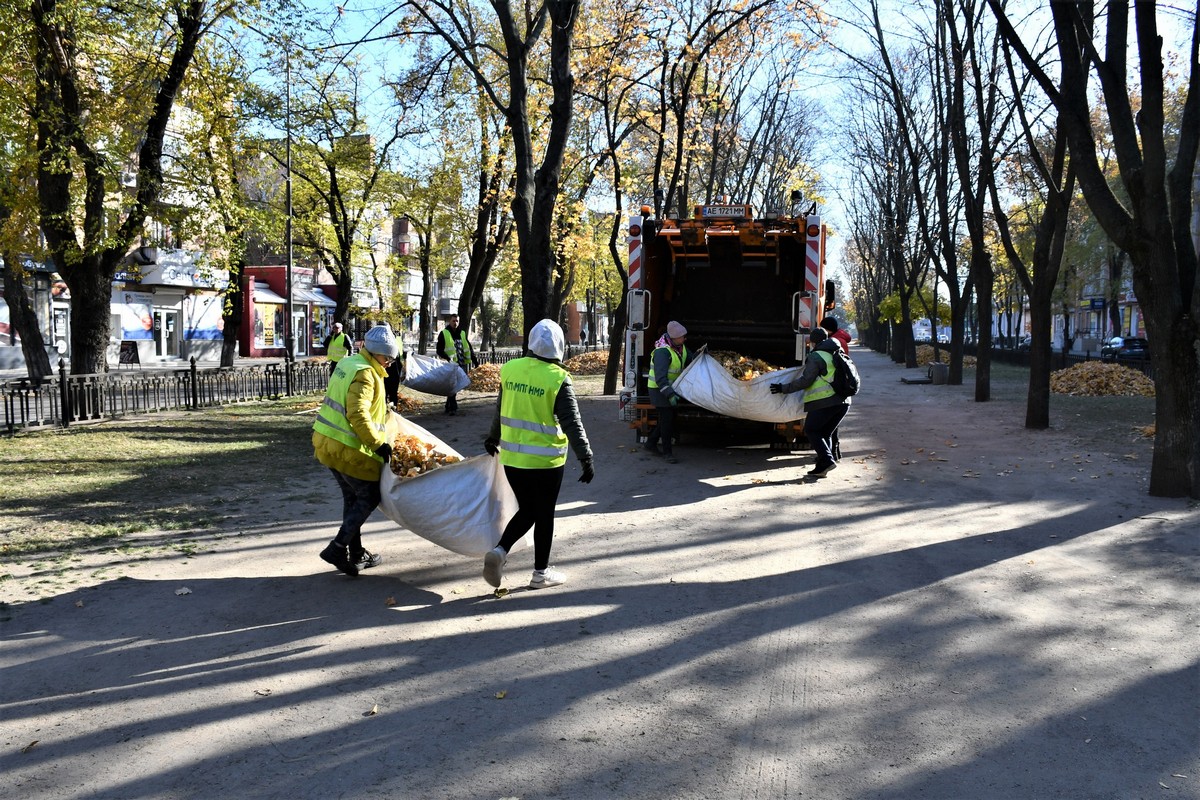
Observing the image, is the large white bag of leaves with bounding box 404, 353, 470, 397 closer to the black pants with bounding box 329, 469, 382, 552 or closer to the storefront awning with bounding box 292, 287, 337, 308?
the black pants with bounding box 329, 469, 382, 552

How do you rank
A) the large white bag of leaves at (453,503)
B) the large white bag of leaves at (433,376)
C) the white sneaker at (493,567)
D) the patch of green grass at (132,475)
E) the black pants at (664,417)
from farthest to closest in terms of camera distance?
the large white bag of leaves at (433,376)
the black pants at (664,417)
the patch of green grass at (132,475)
the large white bag of leaves at (453,503)
the white sneaker at (493,567)

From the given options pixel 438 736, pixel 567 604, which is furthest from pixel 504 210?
pixel 438 736

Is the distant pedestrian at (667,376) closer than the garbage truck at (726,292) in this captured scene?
Yes

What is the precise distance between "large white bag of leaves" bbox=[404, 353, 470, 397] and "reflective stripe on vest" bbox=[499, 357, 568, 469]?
10.6 metres

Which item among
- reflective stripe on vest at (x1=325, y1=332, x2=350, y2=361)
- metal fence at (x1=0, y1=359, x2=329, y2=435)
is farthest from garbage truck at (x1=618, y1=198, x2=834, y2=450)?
metal fence at (x1=0, y1=359, x2=329, y2=435)

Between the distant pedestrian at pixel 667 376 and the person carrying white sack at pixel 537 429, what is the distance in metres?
5.13

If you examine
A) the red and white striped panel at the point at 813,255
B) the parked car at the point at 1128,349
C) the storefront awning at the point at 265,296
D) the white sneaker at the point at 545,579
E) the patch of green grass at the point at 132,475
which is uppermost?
the storefront awning at the point at 265,296

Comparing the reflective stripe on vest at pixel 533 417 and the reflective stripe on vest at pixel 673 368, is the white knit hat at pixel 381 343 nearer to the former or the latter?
the reflective stripe on vest at pixel 533 417

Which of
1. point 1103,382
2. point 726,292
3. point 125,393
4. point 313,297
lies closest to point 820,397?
point 726,292

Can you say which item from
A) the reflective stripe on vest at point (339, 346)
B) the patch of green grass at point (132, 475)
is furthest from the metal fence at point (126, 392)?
the reflective stripe on vest at point (339, 346)

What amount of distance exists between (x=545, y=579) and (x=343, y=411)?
1.73m

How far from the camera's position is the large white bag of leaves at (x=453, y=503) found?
605 centimetres

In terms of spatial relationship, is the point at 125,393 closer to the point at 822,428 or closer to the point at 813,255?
the point at 813,255

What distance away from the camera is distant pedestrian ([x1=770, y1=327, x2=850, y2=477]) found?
10156mm
